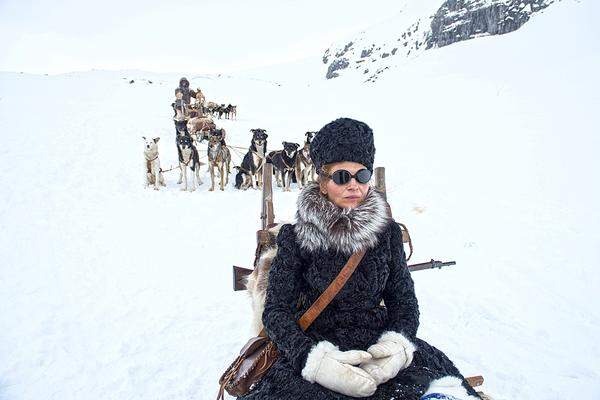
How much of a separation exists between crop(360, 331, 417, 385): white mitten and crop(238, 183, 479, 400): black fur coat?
0.09m

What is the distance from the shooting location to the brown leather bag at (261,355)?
1.90 metres

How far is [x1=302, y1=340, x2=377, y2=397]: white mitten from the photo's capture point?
161cm

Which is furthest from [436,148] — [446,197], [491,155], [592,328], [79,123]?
[79,123]

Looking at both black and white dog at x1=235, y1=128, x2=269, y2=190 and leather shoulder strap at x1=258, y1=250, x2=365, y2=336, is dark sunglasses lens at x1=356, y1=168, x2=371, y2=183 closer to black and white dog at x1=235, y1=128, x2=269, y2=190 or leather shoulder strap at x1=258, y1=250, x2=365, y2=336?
leather shoulder strap at x1=258, y1=250, x2=365, y2=336

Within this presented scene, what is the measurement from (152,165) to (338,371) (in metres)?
8.93

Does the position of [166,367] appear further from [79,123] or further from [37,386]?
[79,123]

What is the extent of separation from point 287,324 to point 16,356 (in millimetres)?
3168

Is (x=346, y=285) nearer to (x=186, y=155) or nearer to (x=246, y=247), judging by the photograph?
(x=246, y=247)

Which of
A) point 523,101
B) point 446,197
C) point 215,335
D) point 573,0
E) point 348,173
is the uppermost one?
point 573,0

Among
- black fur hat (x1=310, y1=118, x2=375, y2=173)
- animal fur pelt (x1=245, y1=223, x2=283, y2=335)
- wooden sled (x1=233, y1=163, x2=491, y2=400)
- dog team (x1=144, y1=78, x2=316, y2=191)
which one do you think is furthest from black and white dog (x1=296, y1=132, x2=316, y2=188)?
black fur hat (x1=310, y1=118, x2=375, y2=173)

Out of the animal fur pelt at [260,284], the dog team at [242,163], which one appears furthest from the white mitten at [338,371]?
the dog team at [242,163]

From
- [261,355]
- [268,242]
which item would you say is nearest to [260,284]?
[268,242]

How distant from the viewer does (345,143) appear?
198 cm

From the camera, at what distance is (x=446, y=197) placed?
7.65m
